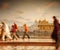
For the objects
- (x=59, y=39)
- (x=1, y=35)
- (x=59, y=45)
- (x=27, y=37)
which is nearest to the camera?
(x=59, y=39)

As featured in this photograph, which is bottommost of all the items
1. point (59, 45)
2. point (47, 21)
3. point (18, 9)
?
point (59, 45)

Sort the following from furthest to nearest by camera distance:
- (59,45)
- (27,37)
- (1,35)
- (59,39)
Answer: (27,37)
(1,35)
(59,45)
(59,39)

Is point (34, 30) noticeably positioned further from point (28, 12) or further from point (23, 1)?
point (23, 1)

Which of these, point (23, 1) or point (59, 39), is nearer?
point (59, 39)

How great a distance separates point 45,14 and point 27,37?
6.97 feet

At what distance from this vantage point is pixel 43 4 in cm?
1466

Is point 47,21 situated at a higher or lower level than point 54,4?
lower

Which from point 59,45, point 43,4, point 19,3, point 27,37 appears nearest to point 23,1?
point 19,3

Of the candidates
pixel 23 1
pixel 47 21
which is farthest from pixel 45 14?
pixel 23 1

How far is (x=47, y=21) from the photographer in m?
14.4

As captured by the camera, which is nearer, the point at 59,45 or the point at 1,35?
the point at 59,45

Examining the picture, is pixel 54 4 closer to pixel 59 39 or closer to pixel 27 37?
pixel 27 37

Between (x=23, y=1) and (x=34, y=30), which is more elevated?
(x=23, y=1)

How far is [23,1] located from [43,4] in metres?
1.48
